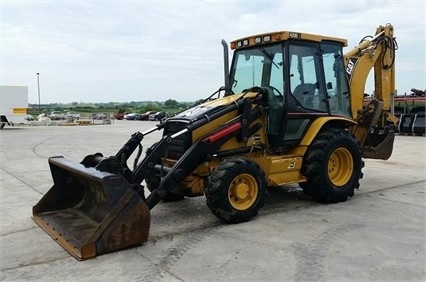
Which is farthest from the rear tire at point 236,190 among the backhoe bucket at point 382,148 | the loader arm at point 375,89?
the backhoe bucket at point 382,148

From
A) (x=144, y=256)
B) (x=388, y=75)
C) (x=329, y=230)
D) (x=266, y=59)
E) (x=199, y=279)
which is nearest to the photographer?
(x=199, y=279)

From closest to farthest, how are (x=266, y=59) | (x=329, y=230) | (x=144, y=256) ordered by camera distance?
(x=144, y=256) < (x=329, y=230) < (x=266, y=59)

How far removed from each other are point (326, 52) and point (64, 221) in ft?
15.7

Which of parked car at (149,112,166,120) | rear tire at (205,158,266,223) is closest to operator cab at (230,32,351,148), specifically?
rear tire at (205,158,266,223)

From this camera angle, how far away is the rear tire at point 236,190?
5535mm

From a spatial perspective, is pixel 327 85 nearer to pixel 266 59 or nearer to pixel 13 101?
pixel 266 59

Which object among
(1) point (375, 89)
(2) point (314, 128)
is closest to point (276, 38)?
(2) point (314, 128)

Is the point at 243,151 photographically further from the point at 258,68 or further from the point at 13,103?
the point at 13,103

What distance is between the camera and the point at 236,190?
5758 millimetres

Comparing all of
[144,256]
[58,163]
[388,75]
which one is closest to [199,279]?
[144,256]

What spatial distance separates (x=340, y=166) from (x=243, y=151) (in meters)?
1.86

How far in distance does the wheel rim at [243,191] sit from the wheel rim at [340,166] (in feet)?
5.62

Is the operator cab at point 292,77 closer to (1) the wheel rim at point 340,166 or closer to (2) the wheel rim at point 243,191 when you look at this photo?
(1) the wheel rim at point 340,166

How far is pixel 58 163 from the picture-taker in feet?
20.0
